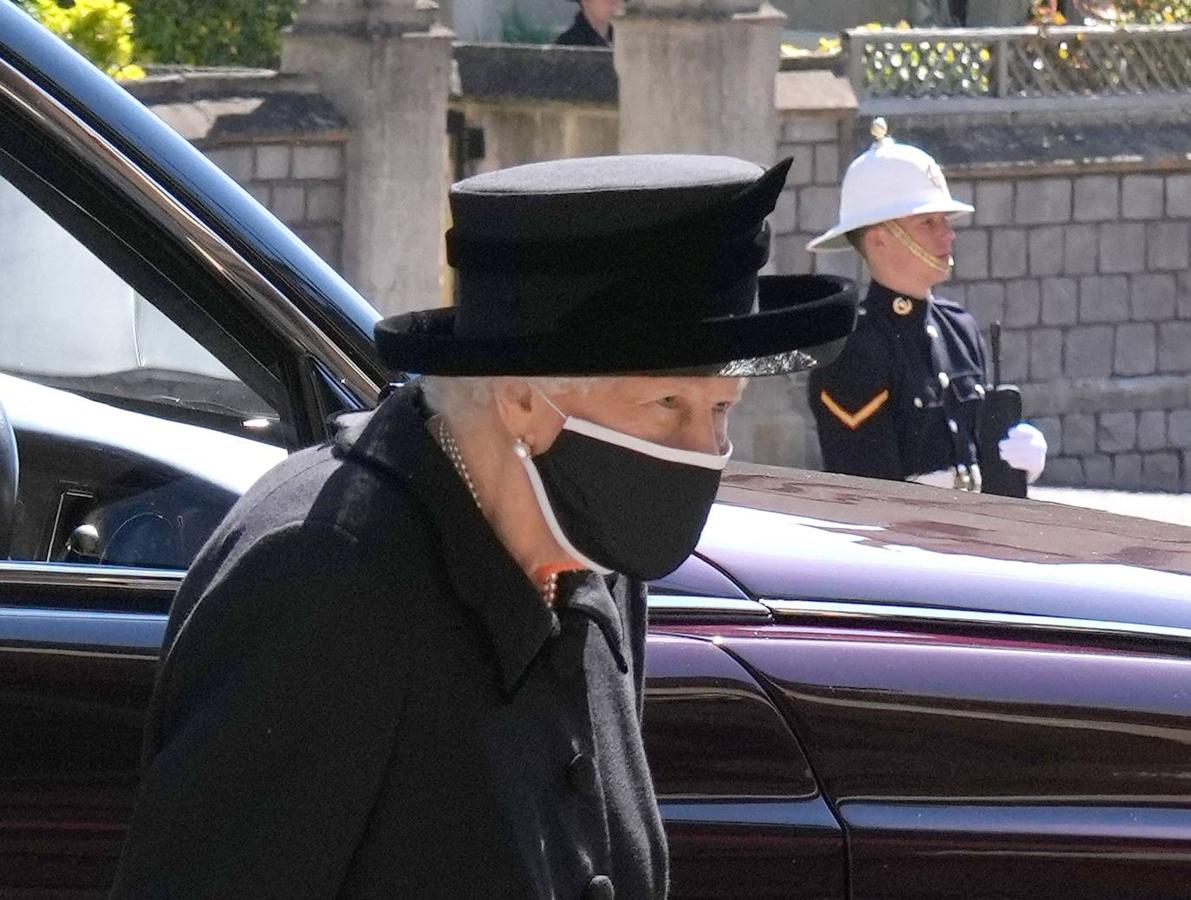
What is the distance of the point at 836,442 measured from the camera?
4930mm

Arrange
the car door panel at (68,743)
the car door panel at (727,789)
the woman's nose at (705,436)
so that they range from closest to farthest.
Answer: the woman's nose at (705,436) < the car door panel at (68,743) < the car door panel at (727,789)

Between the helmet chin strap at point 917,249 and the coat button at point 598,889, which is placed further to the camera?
the helmet chin strap at point 917,249

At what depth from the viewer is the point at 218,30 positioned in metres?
12.9

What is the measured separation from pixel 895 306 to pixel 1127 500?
20.9ft

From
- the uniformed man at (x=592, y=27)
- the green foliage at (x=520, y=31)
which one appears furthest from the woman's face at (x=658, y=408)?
the green foliage at (x=520, y=31)

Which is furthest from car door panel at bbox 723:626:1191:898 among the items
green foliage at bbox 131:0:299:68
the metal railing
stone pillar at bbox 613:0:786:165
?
green foliage at bbox 131:0:299:68

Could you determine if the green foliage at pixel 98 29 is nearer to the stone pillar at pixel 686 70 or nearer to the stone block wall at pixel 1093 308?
the stone pillar at pixel 686 70

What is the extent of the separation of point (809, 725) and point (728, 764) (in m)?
0.10

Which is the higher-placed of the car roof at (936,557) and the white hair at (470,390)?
the white hair at (470,390)

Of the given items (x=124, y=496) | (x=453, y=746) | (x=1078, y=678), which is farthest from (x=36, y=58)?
(x=1078, y=678)

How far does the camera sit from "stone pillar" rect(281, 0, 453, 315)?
31.3 ft

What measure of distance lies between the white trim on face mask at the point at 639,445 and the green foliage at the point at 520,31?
46.8 feet

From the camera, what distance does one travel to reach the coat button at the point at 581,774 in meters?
1.89

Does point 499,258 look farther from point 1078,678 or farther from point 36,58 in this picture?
point 1078,678
